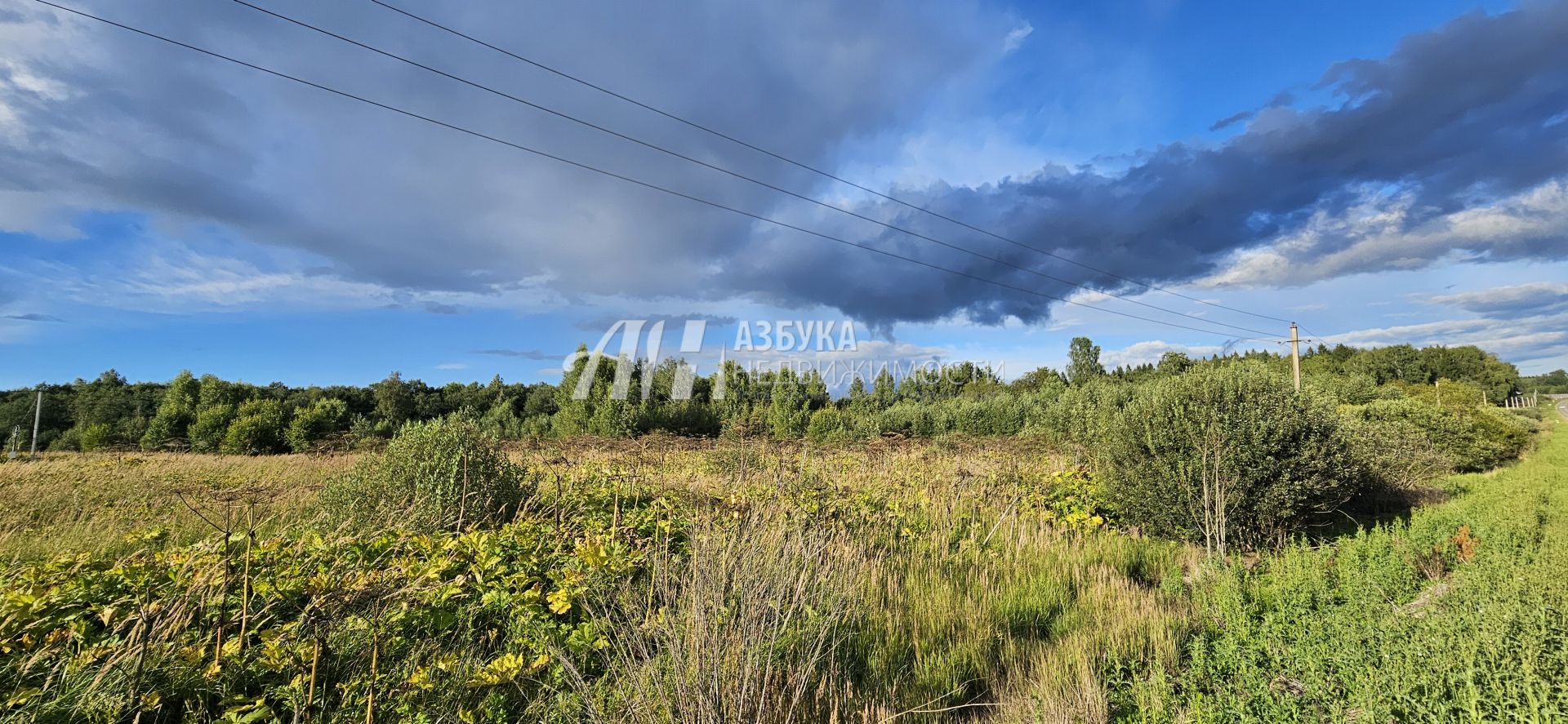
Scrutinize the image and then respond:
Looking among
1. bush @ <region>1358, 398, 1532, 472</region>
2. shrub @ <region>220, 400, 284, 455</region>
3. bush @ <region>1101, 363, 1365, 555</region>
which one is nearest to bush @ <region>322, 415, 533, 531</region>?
bush @ <region>1101, 363, 1365, 555</region>

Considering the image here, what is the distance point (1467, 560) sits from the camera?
556 centimetres

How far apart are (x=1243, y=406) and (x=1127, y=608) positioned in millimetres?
4068

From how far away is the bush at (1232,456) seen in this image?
665cm

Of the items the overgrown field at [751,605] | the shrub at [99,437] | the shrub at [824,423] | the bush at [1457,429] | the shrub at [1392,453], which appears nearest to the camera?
the overgrown field at [751,605]

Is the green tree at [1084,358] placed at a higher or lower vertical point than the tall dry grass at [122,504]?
higher

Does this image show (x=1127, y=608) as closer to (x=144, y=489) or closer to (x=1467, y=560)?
(x=1467, y=560)

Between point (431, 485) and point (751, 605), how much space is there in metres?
3.89

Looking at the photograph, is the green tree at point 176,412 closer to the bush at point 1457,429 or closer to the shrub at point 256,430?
the shrub at point 256,430

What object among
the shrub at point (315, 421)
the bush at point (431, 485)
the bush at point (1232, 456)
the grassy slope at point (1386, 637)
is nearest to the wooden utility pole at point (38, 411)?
the shrub at point (315, 421)

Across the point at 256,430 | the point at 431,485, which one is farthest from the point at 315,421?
the point at 431,485

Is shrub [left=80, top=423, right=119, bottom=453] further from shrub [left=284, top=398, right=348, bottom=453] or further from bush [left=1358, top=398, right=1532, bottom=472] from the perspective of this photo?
bush [left=1358, top=398, right=1532, bottom=472]

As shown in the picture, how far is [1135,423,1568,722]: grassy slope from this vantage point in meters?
2.78

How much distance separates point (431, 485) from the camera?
16.5ft

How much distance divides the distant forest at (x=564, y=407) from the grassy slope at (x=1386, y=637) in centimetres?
874
